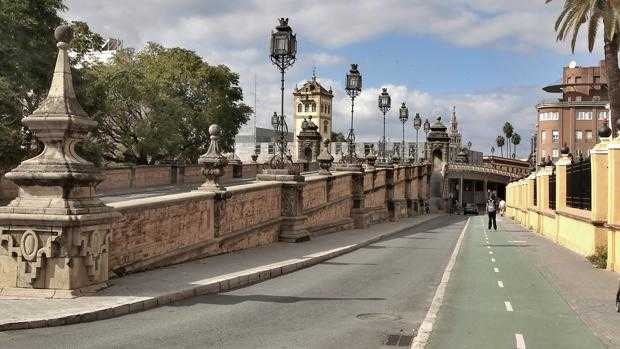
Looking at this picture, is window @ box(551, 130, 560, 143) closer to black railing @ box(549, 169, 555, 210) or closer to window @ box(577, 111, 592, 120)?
window @ box(577, 111, 592, 120)

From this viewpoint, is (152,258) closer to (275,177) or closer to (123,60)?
(275,177)

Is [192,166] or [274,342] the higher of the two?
[192,166]

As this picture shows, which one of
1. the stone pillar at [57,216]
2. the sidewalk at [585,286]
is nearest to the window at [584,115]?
the sidewalk at [585,286]

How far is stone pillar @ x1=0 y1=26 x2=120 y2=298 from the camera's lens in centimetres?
1062

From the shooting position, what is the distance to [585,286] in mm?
13977

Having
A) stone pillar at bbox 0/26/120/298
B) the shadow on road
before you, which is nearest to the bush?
the shadow on road

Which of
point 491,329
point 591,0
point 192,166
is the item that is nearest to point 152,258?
point 491,329

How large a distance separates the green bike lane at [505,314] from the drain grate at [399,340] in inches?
12.5

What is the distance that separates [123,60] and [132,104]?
493 cm

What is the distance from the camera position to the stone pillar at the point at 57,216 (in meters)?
10.6

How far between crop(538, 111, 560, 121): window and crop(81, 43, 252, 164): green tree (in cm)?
6094

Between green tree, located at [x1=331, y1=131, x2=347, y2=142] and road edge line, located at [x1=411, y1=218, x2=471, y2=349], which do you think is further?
green tree, located at [x1=331, y1=131, x2=347, y2=142]

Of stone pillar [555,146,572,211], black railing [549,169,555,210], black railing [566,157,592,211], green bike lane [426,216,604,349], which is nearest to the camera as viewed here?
green bike lane [426,216,604,349]

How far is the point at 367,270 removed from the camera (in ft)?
56.7
